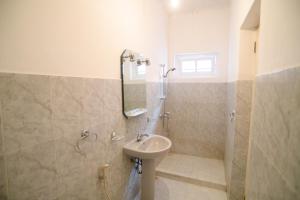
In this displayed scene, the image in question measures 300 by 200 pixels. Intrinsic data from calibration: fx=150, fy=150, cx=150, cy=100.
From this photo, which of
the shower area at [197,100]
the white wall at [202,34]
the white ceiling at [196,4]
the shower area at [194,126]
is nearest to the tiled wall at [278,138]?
the shower area at [197,100]

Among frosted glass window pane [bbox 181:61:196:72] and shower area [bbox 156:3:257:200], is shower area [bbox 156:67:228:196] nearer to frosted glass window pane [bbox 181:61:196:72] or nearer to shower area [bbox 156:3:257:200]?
shower area [bbox 156:3:257:200]

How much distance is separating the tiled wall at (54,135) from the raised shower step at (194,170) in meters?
1.28

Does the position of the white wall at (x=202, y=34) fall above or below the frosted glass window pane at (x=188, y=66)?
above

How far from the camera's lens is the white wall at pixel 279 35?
502 millimetres

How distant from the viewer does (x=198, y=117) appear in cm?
306

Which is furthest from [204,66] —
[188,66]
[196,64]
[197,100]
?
[197,100]

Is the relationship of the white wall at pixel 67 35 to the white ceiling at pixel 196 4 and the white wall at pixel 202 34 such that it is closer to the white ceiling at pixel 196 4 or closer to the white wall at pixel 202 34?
the white ceiling at pixel 196 4

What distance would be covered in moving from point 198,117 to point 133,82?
5.81 feet

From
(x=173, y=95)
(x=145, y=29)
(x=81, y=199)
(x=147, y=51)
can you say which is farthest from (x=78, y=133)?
(x=173, y=95)

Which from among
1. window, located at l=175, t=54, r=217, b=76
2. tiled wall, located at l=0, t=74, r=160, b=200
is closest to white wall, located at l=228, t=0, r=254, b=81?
window, located at l=175, t=54, r=217, b=76

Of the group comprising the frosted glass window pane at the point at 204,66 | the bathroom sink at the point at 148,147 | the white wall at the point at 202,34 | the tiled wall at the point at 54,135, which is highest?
the white wall at the point at 202,34

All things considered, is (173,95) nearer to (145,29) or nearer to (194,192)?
(145,29)

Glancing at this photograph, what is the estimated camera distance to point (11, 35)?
77cm

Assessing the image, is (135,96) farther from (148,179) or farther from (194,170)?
(194,170)
